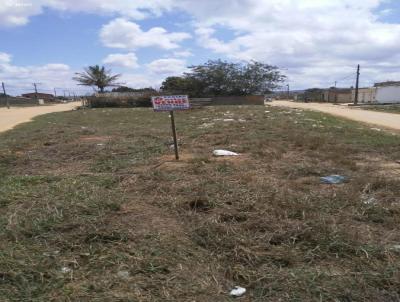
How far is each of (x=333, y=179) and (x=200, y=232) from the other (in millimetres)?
2605

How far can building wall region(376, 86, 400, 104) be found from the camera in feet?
174

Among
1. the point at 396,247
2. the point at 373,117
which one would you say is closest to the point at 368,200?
the point at 396,247

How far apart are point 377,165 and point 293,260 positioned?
4.08m

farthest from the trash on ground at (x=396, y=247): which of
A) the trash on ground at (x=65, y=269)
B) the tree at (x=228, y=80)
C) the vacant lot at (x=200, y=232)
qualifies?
the tree at (x=228, y=80)

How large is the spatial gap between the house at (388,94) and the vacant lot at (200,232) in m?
52.3

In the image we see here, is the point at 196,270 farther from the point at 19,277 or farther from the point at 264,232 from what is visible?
the point at 19,277

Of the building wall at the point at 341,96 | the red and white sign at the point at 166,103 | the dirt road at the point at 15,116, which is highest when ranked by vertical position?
the red and white sign at the point at 166,103

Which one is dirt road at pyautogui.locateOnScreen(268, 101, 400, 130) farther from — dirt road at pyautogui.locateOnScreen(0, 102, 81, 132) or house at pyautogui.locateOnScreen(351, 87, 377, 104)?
house at pyautogui.locateOnScreen(351, 87, 377, 104)

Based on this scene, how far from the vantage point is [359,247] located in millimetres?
3205

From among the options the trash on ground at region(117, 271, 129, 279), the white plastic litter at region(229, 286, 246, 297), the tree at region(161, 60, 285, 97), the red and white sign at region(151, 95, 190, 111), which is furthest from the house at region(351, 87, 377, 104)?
the trash on ground at region(117, 271, 129, 279)

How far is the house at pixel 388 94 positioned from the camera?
5321 centimetres

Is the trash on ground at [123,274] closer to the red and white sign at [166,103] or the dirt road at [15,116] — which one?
the red and white sign at [166,103]

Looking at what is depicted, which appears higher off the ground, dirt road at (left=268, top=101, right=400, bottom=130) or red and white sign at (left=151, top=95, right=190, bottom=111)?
red and white sign at (left=151, top=95, right=190, bottom=111)

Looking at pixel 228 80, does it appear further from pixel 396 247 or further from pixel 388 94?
pixel 396 247
